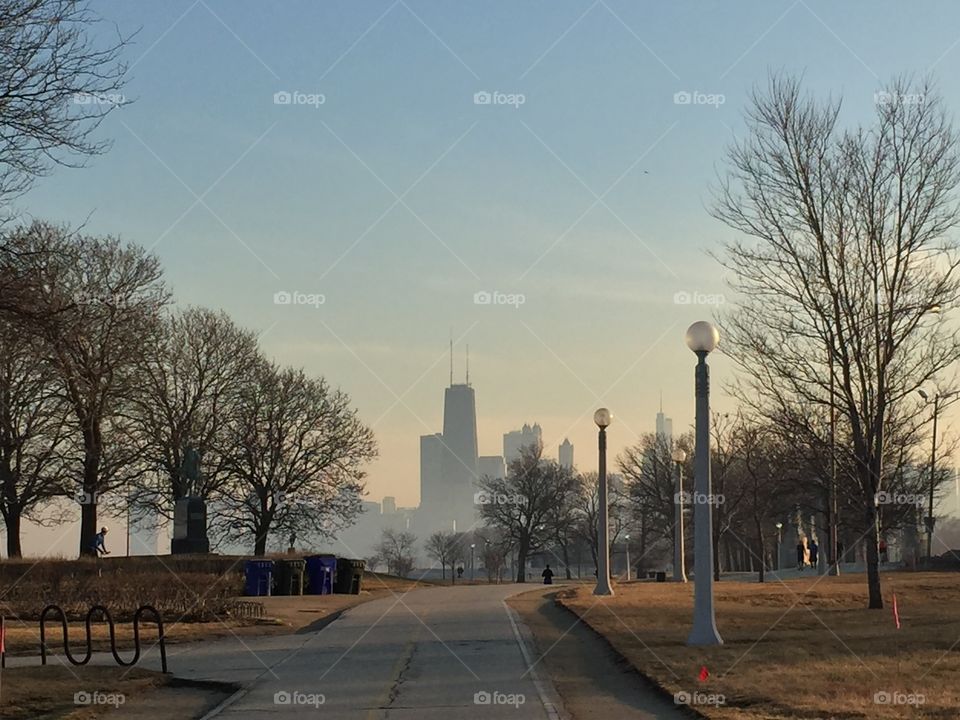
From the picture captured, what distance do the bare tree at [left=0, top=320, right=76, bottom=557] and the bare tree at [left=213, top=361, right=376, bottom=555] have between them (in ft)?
37.7

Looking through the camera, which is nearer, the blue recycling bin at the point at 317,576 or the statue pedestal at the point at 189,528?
the blue recycling bin at the point at 317,576

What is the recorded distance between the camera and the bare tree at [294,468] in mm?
59438

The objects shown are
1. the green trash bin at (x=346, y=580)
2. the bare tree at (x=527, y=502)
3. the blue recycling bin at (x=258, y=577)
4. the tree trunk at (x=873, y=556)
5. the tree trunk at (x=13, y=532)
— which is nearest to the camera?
the tree trunk at (x=873, y=556)

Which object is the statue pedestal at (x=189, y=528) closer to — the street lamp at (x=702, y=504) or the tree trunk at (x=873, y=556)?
the tree trunk at (x=873, y=556)

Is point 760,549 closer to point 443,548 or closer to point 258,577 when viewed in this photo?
point 258,577

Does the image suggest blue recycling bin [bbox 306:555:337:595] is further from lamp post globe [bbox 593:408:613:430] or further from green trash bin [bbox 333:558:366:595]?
lamp post globe [bbox 593:408:613:430]

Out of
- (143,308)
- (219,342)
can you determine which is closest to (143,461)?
(219,342)

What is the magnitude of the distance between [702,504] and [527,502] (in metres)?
79.4

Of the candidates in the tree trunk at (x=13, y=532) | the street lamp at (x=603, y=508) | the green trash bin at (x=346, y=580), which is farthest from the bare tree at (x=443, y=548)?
the street lamp at (x=603, y=508)

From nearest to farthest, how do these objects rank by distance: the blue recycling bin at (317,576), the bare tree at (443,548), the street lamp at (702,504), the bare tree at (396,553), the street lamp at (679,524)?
the street lamp at (702,504), the street lamp at (679,524), the blue recycling bin at (317,576), the bare tree at (443,548), the bare tree at (396,553)

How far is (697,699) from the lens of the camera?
46.9ft

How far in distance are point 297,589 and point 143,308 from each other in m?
11.4

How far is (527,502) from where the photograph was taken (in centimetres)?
9950

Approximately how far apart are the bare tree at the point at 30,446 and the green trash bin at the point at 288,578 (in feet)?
33.7
